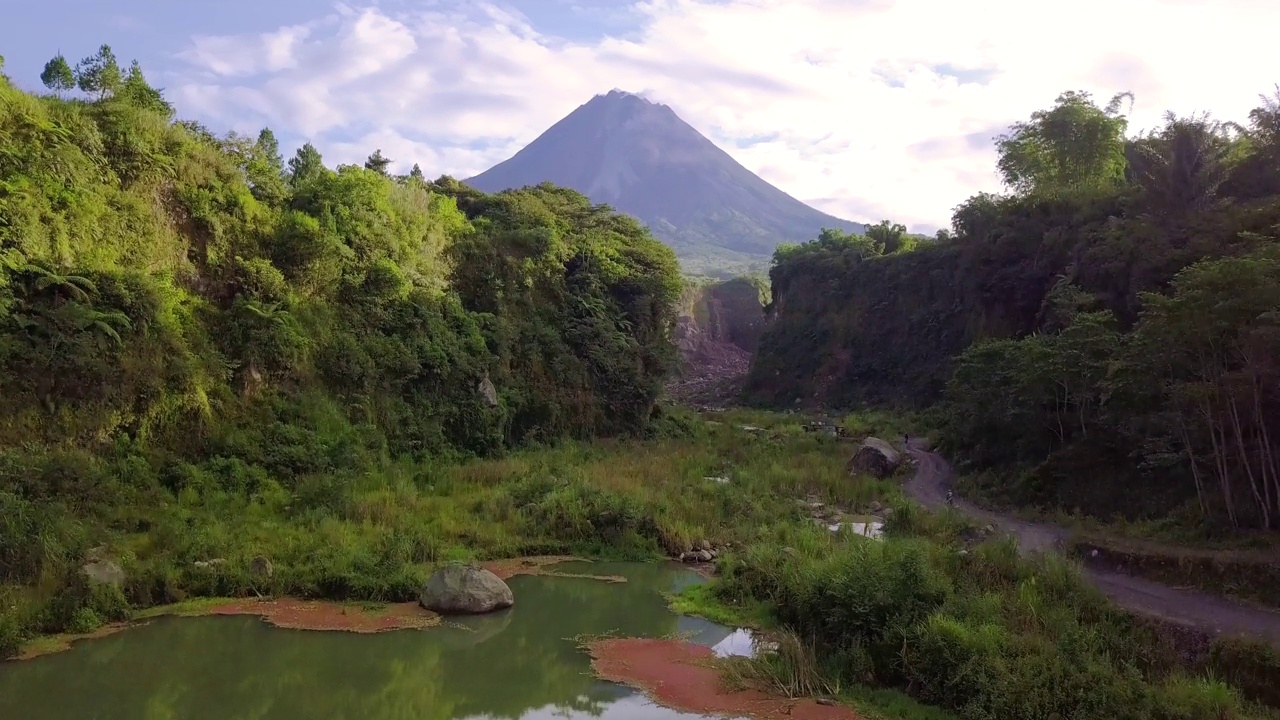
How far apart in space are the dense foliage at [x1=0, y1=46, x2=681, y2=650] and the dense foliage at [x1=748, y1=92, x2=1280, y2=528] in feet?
43.7

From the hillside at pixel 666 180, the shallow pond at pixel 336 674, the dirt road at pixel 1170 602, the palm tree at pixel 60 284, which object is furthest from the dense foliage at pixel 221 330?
the hillside at pixel 666 180

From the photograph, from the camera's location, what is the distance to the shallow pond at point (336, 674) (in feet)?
29.4

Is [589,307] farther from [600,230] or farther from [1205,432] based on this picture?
[1205,432]

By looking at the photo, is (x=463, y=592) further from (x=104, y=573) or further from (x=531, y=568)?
(x=104, y=573)

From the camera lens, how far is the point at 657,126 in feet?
486

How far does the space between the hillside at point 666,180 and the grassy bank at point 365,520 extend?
3194 inches

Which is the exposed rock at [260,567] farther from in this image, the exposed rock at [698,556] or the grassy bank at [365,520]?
the exposed rock at [698,556]

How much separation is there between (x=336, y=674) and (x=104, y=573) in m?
4.10

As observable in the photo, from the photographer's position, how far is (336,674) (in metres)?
9.93

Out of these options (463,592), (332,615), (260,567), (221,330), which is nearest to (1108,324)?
(463,592)

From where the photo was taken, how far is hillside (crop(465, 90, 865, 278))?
377 feet

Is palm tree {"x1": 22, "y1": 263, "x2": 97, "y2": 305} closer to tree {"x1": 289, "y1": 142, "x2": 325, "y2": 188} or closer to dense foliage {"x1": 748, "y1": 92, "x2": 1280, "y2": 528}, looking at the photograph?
tree {"x1": 289, "y1": 142, "x2": 325, "y2": 188}

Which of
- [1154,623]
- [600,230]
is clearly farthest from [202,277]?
[1154,623]

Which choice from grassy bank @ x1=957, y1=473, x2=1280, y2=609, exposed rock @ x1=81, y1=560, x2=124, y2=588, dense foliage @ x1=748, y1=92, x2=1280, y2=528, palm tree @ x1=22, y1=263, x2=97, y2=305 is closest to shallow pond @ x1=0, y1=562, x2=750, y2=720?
exposed rock @ x1=81, y1=560, x2=124, y2=588
